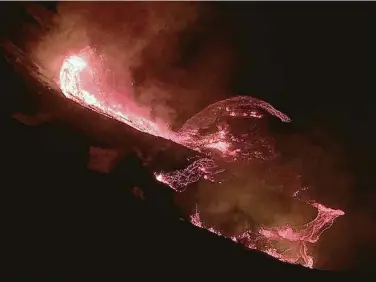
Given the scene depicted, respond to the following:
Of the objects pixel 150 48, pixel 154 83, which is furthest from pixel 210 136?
pixel 150 48

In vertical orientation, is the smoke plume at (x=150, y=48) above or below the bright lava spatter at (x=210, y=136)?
above

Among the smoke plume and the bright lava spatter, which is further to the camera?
the smoke plume

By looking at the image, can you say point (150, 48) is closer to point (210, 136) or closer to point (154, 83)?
point (154, 83)

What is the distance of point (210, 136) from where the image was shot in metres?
5.87

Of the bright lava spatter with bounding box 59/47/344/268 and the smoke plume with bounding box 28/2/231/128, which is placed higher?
the smoke plume with bounding box 28/2/231/128

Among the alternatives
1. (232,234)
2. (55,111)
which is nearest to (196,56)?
(232,234)

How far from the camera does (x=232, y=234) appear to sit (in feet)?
18.5

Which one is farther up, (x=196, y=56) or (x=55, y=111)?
(x=196, y=56)

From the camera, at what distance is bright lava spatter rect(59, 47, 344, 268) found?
505 cm

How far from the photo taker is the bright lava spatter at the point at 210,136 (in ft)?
16.6

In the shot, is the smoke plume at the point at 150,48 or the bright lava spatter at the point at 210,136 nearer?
the bright lava spatter at the point at 210,136

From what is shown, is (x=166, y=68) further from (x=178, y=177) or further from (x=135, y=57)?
(x=178, y=177)

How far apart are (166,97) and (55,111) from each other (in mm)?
2067

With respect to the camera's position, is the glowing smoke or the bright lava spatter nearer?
the bright lava spatter
